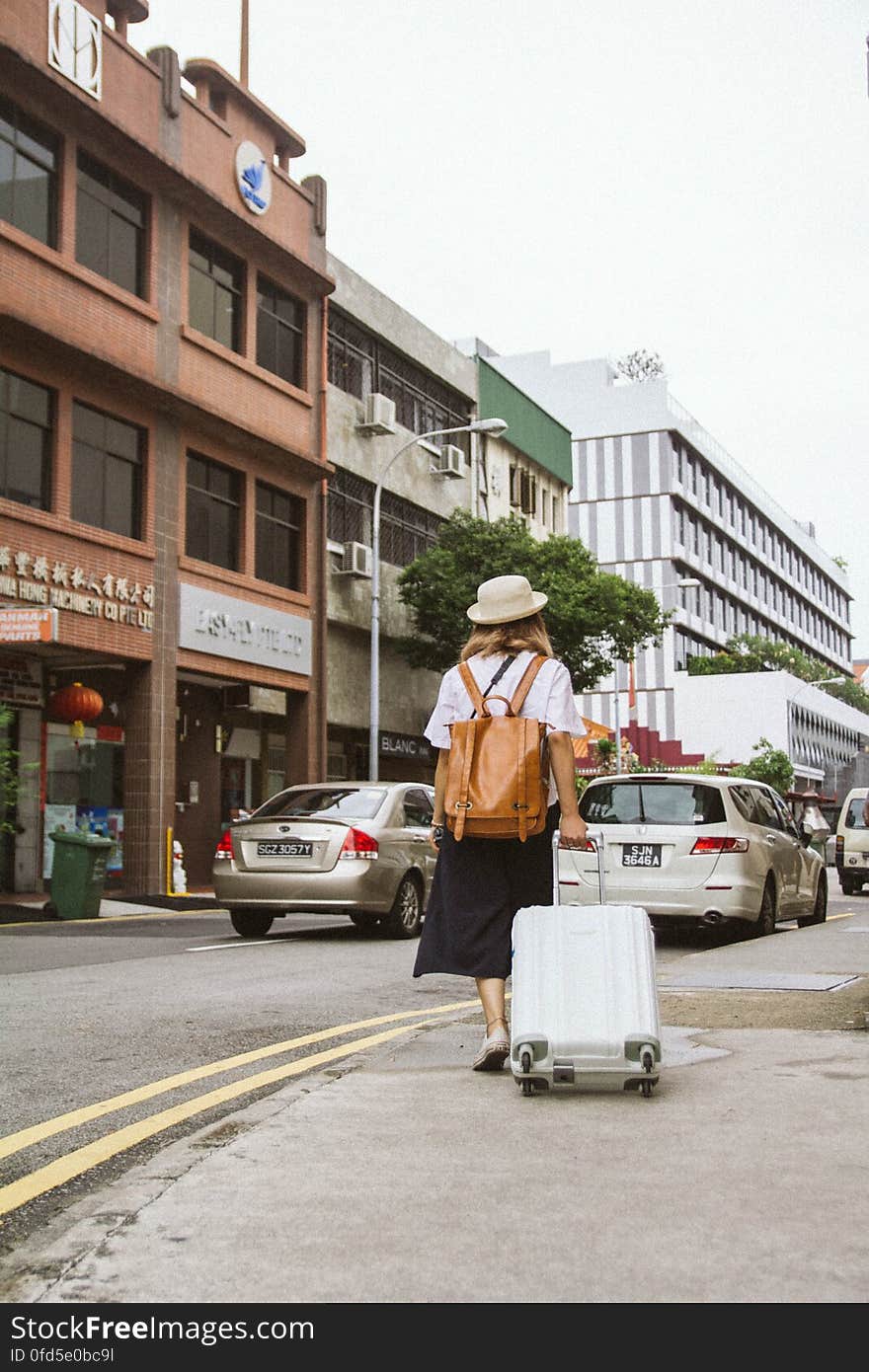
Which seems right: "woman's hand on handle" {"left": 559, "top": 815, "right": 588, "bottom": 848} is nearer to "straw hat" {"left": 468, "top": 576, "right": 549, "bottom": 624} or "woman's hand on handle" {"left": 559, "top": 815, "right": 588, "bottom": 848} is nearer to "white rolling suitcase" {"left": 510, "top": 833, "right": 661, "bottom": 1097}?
"white rolling suitcase" {"left": 510, "top": 833, "right": 661, "bottom": 1097}

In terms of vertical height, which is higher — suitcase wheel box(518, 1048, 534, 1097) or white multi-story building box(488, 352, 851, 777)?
white multi-story building box(488, 352, 851, 777)

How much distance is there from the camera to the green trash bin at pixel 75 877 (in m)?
18.7

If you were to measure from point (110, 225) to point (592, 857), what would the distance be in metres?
15.5

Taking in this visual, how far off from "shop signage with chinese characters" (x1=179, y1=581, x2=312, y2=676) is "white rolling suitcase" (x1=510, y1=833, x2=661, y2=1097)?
20.3 metres

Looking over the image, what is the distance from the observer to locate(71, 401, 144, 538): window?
22.9 m

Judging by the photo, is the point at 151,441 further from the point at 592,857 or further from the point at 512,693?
the point at 512,693

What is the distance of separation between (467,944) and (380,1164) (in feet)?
6.01

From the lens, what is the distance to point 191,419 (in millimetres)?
25594

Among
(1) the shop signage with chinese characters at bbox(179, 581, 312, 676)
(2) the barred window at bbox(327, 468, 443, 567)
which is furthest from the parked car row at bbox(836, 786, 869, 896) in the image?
(2) the barred window at bbox(327, 468, 443, 567)

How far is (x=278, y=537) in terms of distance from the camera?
28938 millimetres

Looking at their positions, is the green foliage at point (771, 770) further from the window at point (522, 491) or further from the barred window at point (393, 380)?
the barred window at point (393, 380)

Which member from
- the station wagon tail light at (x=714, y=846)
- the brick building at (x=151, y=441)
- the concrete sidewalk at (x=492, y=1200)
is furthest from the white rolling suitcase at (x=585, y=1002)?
the brick building at (x=151, y=441)
